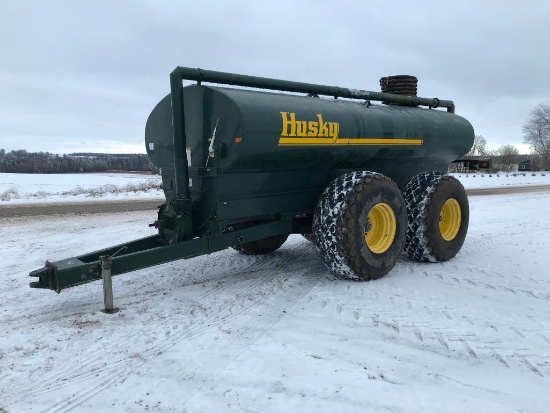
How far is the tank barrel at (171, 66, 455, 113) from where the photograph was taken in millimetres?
4695

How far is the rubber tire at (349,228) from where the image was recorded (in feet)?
16.1

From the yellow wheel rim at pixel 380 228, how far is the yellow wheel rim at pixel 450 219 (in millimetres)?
1444

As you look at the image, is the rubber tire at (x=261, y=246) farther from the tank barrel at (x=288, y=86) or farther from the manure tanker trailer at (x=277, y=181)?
the tank barrel at (x=288, y=86)

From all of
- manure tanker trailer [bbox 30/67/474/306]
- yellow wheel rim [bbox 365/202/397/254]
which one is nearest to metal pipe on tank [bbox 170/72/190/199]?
manure tanker trailer [bbox 30/67/474/306]

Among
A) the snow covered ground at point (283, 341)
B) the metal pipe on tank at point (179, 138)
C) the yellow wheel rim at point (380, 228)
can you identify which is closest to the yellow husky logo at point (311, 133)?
the yellow wheel rim at point (380, 228)

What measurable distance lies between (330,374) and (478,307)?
2036 millimetres

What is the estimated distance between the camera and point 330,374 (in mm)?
3055

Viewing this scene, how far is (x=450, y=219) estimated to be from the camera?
262 inches

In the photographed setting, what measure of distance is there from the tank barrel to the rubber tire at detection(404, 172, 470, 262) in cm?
131

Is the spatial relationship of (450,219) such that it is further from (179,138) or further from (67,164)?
(67,164)

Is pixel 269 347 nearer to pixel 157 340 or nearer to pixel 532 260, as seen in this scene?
pixel 157 340

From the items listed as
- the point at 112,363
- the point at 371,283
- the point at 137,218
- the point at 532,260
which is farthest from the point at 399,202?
the point at 137,218

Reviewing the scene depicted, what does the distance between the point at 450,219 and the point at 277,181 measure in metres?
2.98

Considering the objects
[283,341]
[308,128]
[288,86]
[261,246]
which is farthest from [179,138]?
[261,246]
